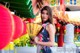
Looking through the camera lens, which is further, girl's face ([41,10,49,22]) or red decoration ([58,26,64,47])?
red decoration ([58,26,64,47])

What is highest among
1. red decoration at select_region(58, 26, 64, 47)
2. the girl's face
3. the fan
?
the girl's face

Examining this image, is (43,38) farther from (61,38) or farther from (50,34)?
(61,38)

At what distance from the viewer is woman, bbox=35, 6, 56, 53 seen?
6156mm

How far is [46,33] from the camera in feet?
20.2

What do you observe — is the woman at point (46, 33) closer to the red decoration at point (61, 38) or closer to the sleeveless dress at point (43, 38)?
the sleeveless dress at point (43, 38)

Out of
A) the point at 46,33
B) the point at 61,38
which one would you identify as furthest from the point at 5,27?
the point at 61,38

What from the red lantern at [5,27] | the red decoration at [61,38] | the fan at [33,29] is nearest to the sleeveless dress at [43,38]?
the fan at [33,29]

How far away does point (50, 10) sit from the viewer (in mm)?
6273

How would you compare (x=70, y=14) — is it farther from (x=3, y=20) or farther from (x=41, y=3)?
(x=3, y=20)

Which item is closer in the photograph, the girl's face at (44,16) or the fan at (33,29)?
the girl's face at (44,16)

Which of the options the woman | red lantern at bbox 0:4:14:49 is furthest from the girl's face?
red lantern at bbox 0:4:14:49

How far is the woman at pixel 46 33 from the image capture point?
242 inches

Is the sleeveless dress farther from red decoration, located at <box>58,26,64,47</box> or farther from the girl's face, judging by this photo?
red decoration, located at <box>58,26,64,47</box>

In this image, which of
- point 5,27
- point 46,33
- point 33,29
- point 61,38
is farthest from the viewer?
point 61,38
